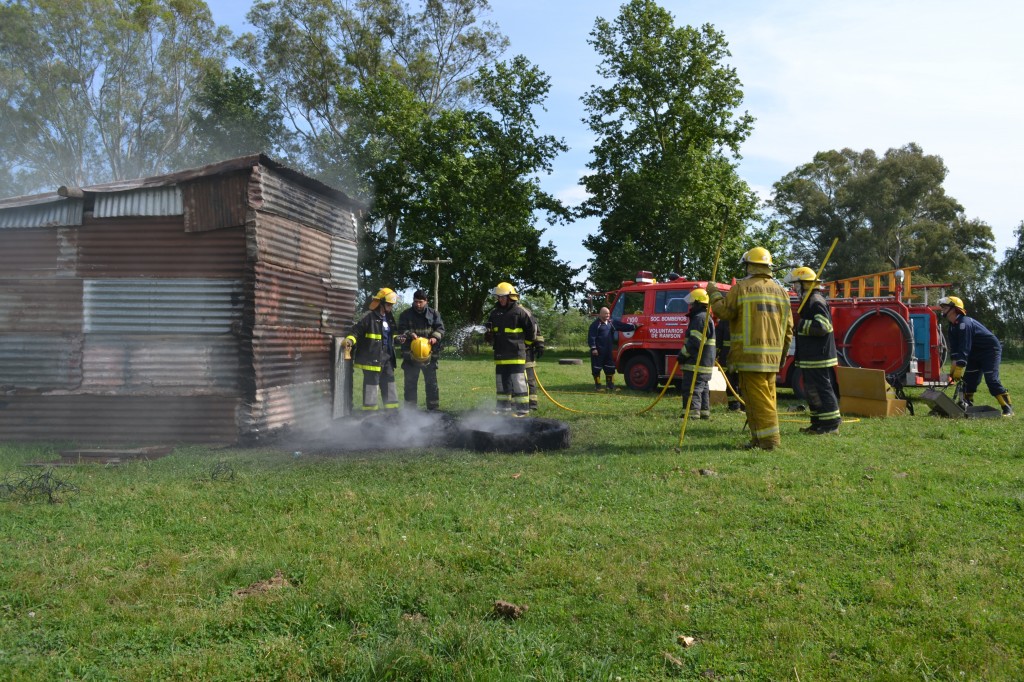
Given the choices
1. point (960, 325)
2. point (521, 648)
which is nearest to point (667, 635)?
point (521, 648)

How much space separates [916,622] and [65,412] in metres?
8.63

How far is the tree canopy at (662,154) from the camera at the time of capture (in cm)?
2973

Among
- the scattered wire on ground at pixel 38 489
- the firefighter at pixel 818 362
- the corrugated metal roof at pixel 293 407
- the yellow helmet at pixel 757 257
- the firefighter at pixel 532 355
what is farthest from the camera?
the firefighter at pixel 532 355

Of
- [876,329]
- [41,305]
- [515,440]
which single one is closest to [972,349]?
[876,329]

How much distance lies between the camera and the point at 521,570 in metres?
4.01

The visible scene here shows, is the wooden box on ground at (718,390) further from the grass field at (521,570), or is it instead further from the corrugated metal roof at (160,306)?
the corrugated metal roof at (160,306)

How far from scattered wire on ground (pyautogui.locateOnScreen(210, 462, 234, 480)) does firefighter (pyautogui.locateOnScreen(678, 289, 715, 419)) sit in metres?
6.26

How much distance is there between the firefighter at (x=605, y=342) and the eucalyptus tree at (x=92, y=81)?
28682mm

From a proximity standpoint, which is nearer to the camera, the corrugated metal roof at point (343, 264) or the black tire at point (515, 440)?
the black tire at point (515, 440)

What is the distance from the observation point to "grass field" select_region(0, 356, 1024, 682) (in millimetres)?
3037

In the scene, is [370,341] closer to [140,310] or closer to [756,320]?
[140,310]

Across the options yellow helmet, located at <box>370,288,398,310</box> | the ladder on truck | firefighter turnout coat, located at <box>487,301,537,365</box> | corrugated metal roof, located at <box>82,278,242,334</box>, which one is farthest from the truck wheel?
corrugated metal roof, located at <box>82,278,242,334</box>

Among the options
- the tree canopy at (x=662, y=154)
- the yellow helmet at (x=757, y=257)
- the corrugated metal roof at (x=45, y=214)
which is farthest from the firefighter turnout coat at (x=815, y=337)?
the tree canopy at (x=662, y=154)

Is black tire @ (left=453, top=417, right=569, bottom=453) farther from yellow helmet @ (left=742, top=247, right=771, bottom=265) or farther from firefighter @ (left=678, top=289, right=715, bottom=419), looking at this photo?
firefighter @ (left=678, top=289, right=715, bottom=419)
